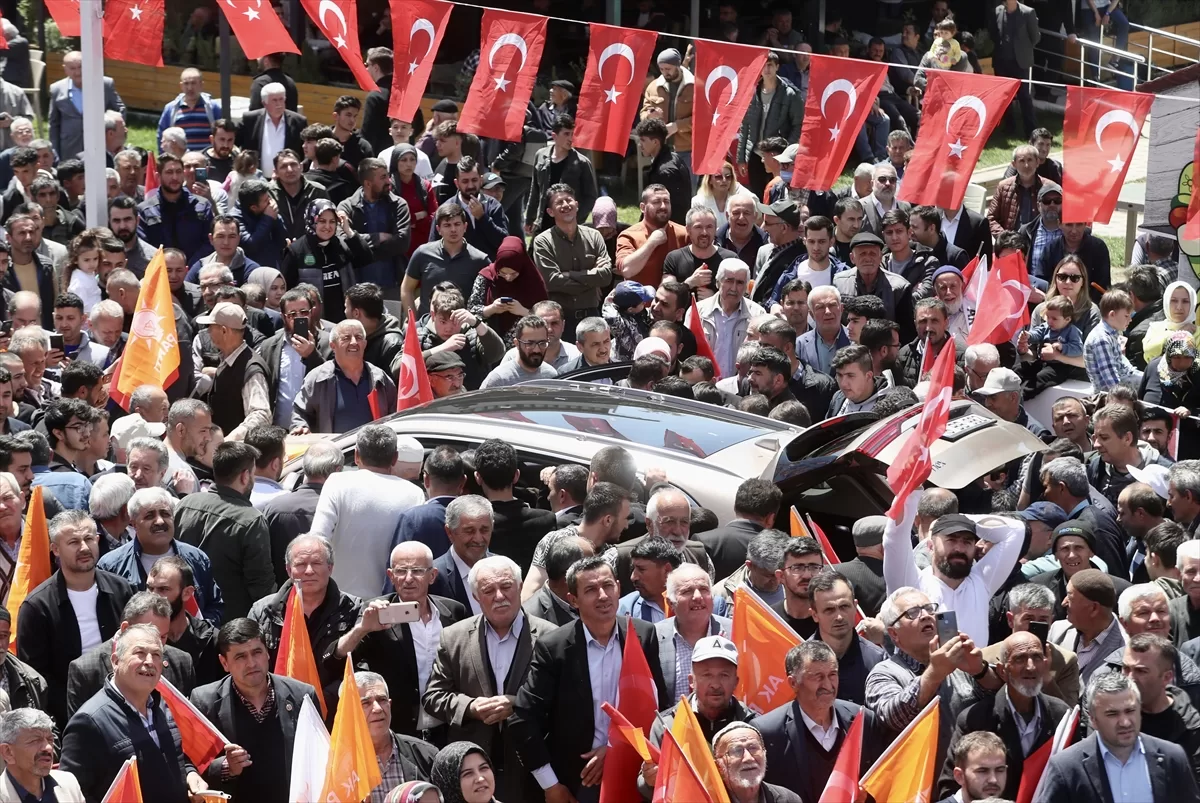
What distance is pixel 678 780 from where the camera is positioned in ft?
21.6

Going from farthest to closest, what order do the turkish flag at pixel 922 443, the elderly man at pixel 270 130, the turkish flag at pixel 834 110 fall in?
1. the elderly man at pixel 270 130
2. the turkish flag at pixel 834 110
3. the turkish flag at pixel 922 443

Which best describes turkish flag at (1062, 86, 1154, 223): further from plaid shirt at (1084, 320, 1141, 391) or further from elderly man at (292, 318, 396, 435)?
elderly man at (292, 318, 396, 435)

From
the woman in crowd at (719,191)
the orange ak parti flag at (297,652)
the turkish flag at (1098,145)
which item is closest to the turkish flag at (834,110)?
the woman in crowd at (719,191)

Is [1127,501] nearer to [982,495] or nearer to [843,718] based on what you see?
[982,495]

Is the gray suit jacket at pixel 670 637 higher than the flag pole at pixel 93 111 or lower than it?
lower

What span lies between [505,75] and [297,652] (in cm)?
782

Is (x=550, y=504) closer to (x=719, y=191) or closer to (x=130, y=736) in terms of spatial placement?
(x=130, y=736)

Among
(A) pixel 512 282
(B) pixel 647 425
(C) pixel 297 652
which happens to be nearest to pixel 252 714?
(C) pixel 297 652

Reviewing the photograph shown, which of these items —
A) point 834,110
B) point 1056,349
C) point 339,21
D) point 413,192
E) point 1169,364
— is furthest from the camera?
point 413,192

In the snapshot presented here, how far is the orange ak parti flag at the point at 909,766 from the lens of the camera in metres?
6.80

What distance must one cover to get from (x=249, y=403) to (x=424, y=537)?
316cm

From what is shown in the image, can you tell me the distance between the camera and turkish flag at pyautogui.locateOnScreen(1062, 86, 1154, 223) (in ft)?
42.3

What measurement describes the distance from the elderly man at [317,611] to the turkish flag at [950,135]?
685 centimetres

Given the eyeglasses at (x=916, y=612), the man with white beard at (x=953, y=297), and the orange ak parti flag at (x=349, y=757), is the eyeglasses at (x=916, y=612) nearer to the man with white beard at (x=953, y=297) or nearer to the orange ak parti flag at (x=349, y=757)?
the orange ak parti flag at (x=349, y=757)
